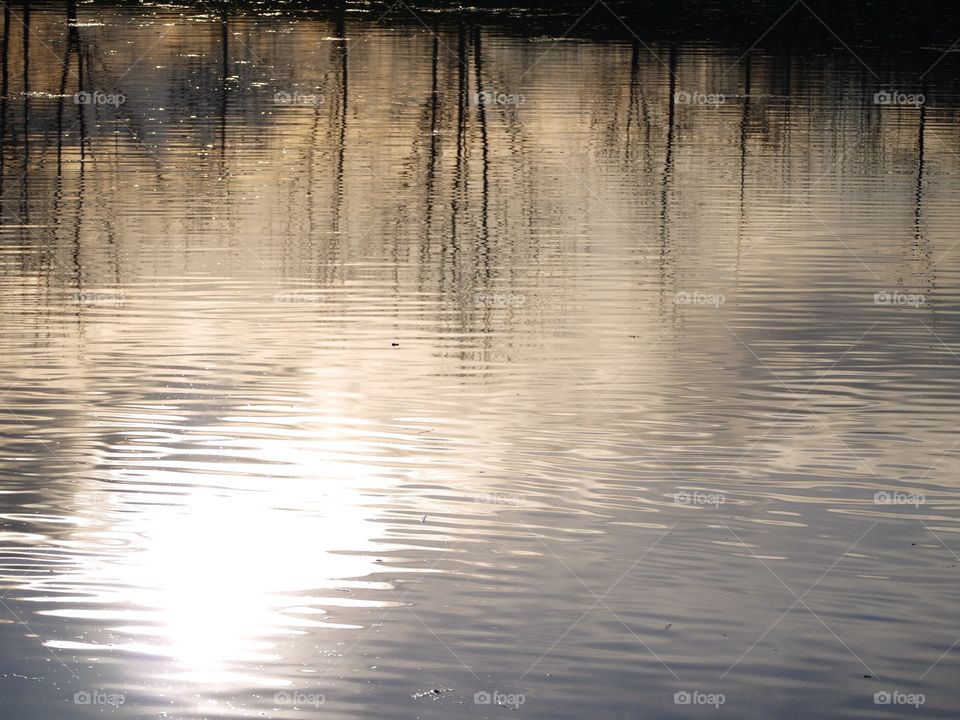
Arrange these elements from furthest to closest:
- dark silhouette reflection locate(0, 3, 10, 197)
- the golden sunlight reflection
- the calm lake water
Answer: dark silhouette reflection locate(0, 3, 10, 197) < the golden sunlight reflection < the calm lake water

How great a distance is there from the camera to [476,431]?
10141 mm

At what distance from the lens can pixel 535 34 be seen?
137ft

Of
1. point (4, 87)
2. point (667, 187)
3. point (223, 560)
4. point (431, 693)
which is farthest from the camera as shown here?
point (4, 87)

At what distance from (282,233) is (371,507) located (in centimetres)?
837

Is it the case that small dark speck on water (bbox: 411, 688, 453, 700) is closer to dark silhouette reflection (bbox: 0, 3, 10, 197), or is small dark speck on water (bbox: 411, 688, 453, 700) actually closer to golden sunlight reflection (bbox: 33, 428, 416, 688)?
golden sunlight reflection (bbox: 33, 428, 416, 688)

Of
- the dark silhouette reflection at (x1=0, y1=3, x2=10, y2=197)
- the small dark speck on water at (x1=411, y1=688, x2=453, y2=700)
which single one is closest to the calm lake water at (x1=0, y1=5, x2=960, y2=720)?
the small dark speck on water at (x1=411, y1=688, x2=453, y2=700)

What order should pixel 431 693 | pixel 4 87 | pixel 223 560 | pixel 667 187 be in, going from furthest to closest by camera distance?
1. pixel 4 87
2. pixel 667 187
3. pixel 223 560
4. pixel 431 693

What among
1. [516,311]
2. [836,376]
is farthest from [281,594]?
[516,311]

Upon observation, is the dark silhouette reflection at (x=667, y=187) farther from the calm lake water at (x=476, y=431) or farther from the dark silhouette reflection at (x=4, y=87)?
the dark silhouette reflection at (x=4, y=87)

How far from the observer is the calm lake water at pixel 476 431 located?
6926 millimetres

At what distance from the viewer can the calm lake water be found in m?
6.93

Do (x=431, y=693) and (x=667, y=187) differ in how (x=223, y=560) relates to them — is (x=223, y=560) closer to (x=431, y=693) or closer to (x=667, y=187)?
(x=431, y=693)

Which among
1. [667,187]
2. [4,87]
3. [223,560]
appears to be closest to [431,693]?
[223,560]

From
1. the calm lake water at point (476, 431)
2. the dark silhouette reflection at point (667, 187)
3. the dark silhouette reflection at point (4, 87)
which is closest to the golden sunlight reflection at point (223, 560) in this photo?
the calm lake water at point (476, 431)
